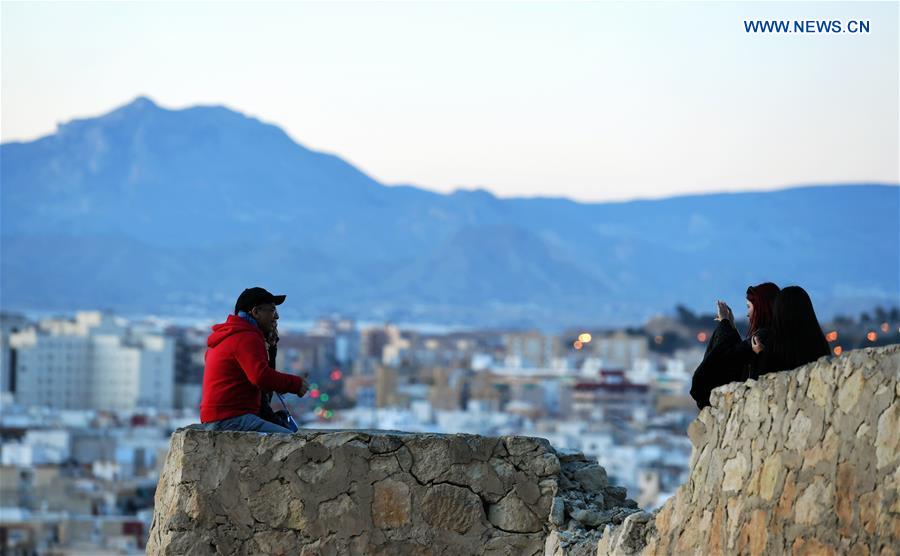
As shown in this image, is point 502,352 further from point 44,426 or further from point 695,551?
point 695,551

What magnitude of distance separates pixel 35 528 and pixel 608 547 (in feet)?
164

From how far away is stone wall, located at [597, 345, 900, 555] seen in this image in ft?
16.6

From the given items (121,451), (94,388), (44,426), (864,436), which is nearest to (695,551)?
(864,436)

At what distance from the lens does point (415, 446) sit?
23.5ft

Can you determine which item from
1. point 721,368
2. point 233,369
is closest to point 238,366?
point 233,369

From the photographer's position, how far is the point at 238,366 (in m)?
7.31

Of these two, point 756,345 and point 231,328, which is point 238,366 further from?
point 756,345

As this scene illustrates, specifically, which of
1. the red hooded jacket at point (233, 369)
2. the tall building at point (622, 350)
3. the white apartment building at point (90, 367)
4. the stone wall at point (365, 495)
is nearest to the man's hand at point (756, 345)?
the stone wall at point (365, 495)

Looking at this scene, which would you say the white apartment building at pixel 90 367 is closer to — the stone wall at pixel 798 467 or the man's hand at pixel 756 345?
the man's hand at pixel 756 345

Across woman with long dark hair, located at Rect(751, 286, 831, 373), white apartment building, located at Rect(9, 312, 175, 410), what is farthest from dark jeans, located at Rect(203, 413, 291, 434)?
white apartment building, located at Rect(9, 312, 175, 410)

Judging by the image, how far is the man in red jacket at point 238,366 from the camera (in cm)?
722

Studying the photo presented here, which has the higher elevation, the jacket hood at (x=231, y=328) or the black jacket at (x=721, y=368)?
the jacket hood at (x=231, y=328)

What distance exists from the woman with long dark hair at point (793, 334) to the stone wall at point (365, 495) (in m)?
1.21

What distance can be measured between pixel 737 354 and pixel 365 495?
136 centimetres
